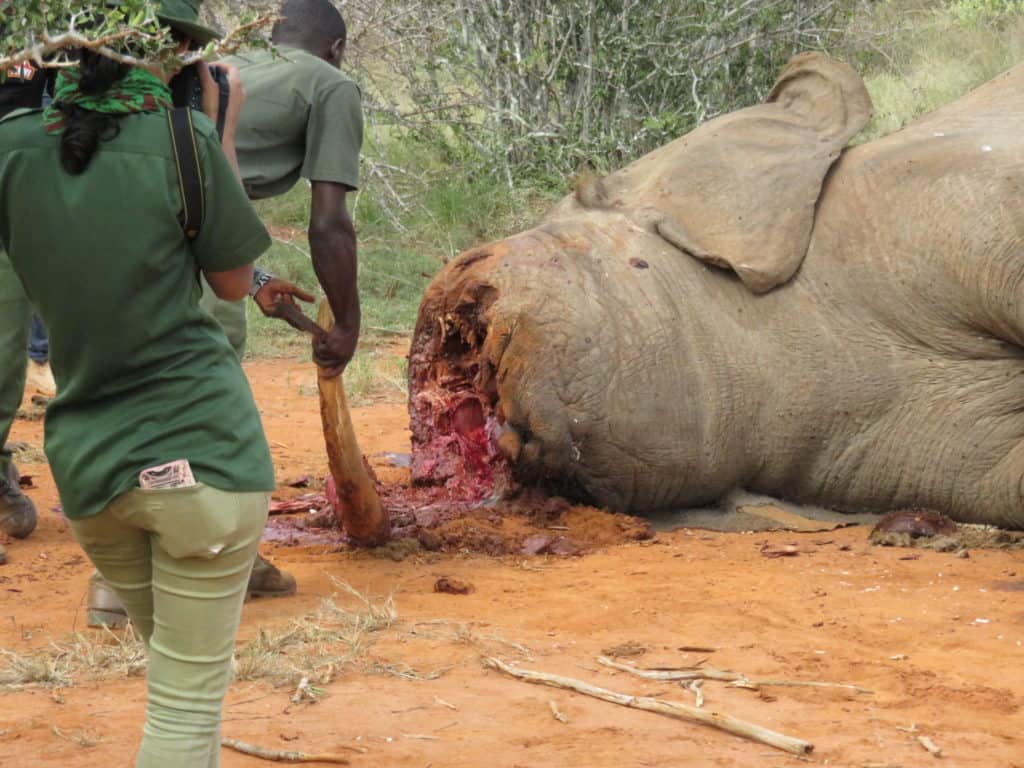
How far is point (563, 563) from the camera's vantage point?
5492 mm

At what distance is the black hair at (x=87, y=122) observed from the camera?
2.81 m

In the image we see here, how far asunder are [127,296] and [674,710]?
1715mm

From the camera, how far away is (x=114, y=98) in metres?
2.86

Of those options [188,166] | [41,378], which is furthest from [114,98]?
[41,378]

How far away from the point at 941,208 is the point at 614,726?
2990 millimetres

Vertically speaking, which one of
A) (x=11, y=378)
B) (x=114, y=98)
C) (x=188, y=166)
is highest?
(x=114, y=98)

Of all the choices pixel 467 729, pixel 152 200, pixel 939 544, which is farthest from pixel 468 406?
pixel 152 200

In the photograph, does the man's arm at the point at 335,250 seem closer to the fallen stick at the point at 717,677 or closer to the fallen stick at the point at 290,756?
the fallen stick at the point at 717,677

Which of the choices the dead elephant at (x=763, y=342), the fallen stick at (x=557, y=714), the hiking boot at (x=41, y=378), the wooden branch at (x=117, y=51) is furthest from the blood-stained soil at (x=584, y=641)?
the hiking boot at (x=41, y=378)

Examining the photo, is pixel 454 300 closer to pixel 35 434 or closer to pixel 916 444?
pixel 916 444

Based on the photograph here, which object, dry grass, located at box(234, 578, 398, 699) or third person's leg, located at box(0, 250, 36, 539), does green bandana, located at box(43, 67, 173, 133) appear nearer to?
dry grass, located at box(234, 578, 398, 699)

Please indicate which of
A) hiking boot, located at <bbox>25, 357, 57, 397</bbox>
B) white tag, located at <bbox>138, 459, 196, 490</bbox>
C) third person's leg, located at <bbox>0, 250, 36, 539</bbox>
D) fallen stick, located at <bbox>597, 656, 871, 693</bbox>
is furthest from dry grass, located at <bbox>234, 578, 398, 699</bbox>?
hiking boot, located at <bbox>25, 357, 57, 397</bbox>

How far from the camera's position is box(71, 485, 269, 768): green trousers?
2.90 meters

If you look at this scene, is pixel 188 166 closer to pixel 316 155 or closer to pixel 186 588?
pixel 186 588
